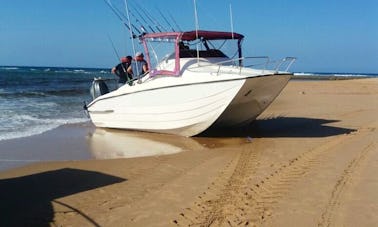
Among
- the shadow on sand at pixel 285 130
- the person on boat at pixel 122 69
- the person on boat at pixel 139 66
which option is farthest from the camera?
the person on boat at pixel 122 69

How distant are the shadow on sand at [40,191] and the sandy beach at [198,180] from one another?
0.01 m

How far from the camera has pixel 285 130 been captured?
11625 millimetres

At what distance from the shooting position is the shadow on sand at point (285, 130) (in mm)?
10812

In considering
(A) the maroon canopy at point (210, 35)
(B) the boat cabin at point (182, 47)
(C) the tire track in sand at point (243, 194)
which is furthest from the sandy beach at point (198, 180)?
(A) the maroon canopy at point (210, 35)

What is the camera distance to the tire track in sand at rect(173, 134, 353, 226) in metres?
4.95

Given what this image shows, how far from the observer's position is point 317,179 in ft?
20.7

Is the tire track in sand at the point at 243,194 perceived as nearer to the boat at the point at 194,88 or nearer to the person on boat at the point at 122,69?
the boat at the point at 194,88

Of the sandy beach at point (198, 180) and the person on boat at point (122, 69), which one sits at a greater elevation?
the person on boat at point (122, 69)

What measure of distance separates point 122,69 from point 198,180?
708 cm

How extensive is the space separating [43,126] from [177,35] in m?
5.01

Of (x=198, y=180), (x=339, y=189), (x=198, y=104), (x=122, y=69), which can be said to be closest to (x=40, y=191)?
(x=198, y=180)

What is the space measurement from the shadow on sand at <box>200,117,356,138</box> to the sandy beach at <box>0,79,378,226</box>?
46 millimetres

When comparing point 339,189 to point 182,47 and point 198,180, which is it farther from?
point 182,47

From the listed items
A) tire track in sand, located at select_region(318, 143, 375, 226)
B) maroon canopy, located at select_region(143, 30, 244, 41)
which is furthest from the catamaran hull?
tire track in sand, located at select_region(318, 143, 375, 226)
